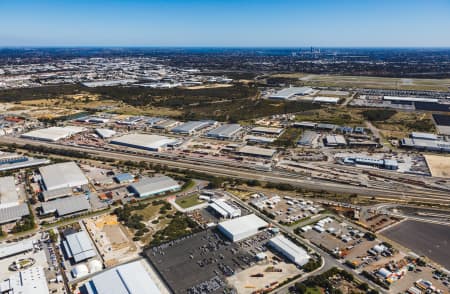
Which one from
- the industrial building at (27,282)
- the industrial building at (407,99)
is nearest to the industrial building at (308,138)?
the industrial building at (27,282)

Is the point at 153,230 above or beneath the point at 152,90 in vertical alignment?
beneath

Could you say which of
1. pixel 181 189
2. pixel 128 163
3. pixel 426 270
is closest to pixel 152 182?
pixel 181 189

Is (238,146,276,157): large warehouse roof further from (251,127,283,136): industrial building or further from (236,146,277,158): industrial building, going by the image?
(251,127,283,136): industrial building

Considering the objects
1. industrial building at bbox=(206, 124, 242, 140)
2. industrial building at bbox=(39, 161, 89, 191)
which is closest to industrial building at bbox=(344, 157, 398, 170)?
industrial building at bbox=(206, 124, 242, 140)

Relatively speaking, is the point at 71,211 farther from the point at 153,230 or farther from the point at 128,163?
the point at 128,163

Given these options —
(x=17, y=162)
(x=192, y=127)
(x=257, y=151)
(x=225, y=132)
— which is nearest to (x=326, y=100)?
(x=225, y=132)

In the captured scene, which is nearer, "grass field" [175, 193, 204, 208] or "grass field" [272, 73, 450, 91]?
"grass field" [175, 193, 204, 208]

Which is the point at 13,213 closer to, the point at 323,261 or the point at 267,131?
the point at 323,261

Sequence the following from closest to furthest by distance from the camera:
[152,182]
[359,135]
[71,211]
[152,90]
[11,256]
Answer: [11,256] < [71,211] < [152,182] < [359,135] < [152,90]
